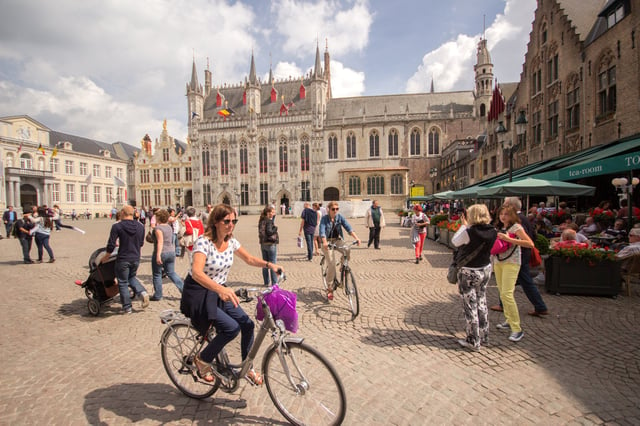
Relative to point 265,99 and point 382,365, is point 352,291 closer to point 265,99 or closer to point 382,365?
point 382,365

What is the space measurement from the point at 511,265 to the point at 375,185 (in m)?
36.7

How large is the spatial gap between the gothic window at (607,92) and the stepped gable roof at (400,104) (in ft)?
94.8

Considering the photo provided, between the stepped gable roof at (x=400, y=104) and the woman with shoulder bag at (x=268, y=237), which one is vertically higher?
the stepped gable roof at (x=400, y=104)

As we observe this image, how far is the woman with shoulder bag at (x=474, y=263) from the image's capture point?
3363mm

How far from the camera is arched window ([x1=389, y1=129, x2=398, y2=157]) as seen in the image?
41.3m

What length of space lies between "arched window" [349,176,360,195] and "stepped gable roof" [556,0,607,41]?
86.6ft

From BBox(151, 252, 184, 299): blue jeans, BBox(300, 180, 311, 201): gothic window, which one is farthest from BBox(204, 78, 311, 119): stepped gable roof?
BBox(151, 252, 184, 299): blue jeans

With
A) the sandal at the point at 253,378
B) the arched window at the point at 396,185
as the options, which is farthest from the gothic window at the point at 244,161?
the sandal at the point at 253,378

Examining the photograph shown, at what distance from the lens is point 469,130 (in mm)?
39562

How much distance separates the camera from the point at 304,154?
43.0 meters

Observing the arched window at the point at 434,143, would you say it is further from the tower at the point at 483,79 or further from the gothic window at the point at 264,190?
the gothic window at the point at 264,190

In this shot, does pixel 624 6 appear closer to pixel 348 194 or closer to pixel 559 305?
pixel 559 305

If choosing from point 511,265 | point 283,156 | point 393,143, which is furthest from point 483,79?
point 511,265

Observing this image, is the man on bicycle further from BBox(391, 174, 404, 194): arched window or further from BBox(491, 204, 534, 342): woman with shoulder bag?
BBox(391, 174, 404, 194): arched window
